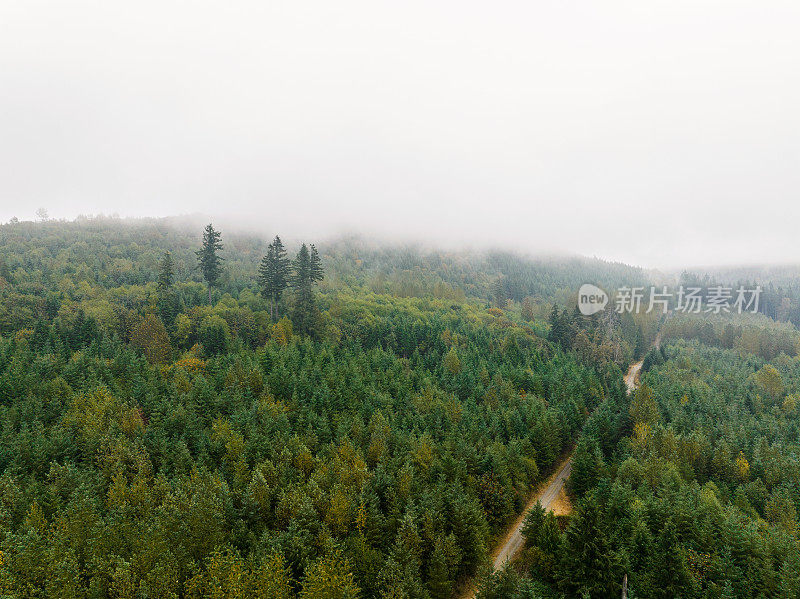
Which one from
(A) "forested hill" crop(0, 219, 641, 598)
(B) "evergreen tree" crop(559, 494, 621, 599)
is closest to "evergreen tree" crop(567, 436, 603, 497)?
(A) "forested hill" crop(0, 219, 641, 598)

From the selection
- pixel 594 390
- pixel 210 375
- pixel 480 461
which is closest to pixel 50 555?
pixel 210 375

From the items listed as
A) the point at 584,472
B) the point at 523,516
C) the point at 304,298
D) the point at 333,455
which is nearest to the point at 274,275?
the point at 304,298

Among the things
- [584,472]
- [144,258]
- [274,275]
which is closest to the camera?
[584,472]

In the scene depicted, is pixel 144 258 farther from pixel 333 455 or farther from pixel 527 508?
pixel 527 508
